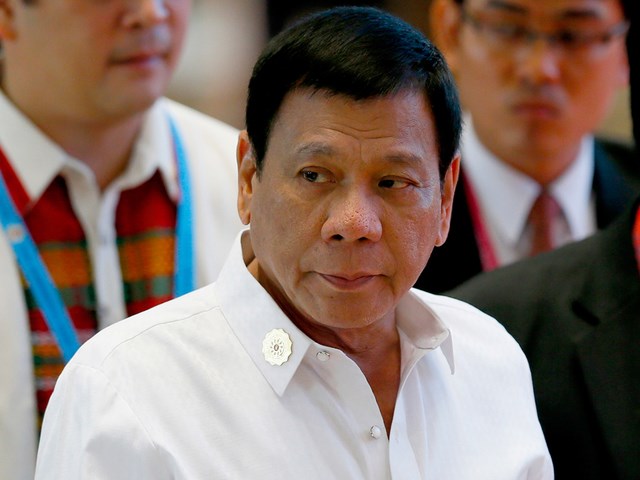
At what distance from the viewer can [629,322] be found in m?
2.88

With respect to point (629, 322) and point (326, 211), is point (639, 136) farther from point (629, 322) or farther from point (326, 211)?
point (326, 211)

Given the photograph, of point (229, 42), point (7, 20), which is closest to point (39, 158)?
point (7, 20)

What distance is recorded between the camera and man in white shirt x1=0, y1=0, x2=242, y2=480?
10.6 ft

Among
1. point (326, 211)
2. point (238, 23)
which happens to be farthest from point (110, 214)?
point (238, 23)

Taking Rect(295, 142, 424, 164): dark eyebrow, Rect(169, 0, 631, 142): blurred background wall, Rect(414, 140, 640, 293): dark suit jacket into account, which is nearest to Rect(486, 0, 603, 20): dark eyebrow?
Rect(414, 140, 640, 293): dark suit jacket

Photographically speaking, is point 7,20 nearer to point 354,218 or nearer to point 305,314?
point 305,314

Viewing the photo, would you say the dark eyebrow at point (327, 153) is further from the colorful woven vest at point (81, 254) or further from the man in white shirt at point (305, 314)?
the colorful woven vest at point (81, 254)

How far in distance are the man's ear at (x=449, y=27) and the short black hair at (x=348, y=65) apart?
1960 mm

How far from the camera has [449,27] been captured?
13.8ft

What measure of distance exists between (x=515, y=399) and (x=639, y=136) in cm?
93

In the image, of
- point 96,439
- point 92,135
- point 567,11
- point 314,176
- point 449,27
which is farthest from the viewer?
point 449,27

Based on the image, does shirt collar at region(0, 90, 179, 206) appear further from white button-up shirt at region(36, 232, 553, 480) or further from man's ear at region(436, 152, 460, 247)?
man's ear at region(436, 152, 460, 247)

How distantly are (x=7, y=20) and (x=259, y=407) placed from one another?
166cm

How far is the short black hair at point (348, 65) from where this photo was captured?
209 centimetres
